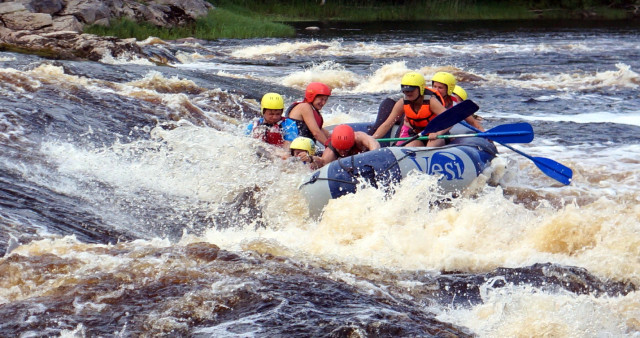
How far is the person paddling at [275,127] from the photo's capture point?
27.2 feet

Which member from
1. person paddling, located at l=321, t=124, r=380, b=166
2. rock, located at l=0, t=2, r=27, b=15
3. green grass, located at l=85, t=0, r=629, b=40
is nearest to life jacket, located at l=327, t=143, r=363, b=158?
person paddling, located at l=321, t=124, r=380, b=166

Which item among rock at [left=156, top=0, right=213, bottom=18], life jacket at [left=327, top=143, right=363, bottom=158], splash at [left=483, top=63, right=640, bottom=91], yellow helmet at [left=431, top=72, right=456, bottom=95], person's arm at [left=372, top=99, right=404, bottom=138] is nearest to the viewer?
life jacket at [left=327, top=143, right=363, bottom=158]

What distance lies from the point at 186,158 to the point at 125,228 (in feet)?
8.20

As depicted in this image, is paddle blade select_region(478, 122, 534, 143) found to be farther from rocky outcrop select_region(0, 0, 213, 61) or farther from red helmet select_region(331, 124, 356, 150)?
rocky outcrop select_region(0, 0, 213, 61)

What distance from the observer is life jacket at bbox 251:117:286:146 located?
834 cm

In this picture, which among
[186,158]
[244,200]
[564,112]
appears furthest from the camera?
[564,112]

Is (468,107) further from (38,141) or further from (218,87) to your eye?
(218,87)

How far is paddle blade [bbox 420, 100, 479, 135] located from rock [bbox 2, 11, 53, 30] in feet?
48.9

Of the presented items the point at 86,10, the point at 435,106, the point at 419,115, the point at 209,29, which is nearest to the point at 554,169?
the point at 435,106

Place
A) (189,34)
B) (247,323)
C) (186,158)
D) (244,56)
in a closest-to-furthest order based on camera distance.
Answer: (247,323)
(186,158)
(244,56)
(189,34)

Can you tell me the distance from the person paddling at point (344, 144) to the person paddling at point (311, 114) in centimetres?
23

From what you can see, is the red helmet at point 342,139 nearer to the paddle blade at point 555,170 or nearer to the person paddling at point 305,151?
the person paddling at point 305,151

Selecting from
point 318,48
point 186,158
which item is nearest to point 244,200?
point 186,158

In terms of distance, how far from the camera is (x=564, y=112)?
1373cm
